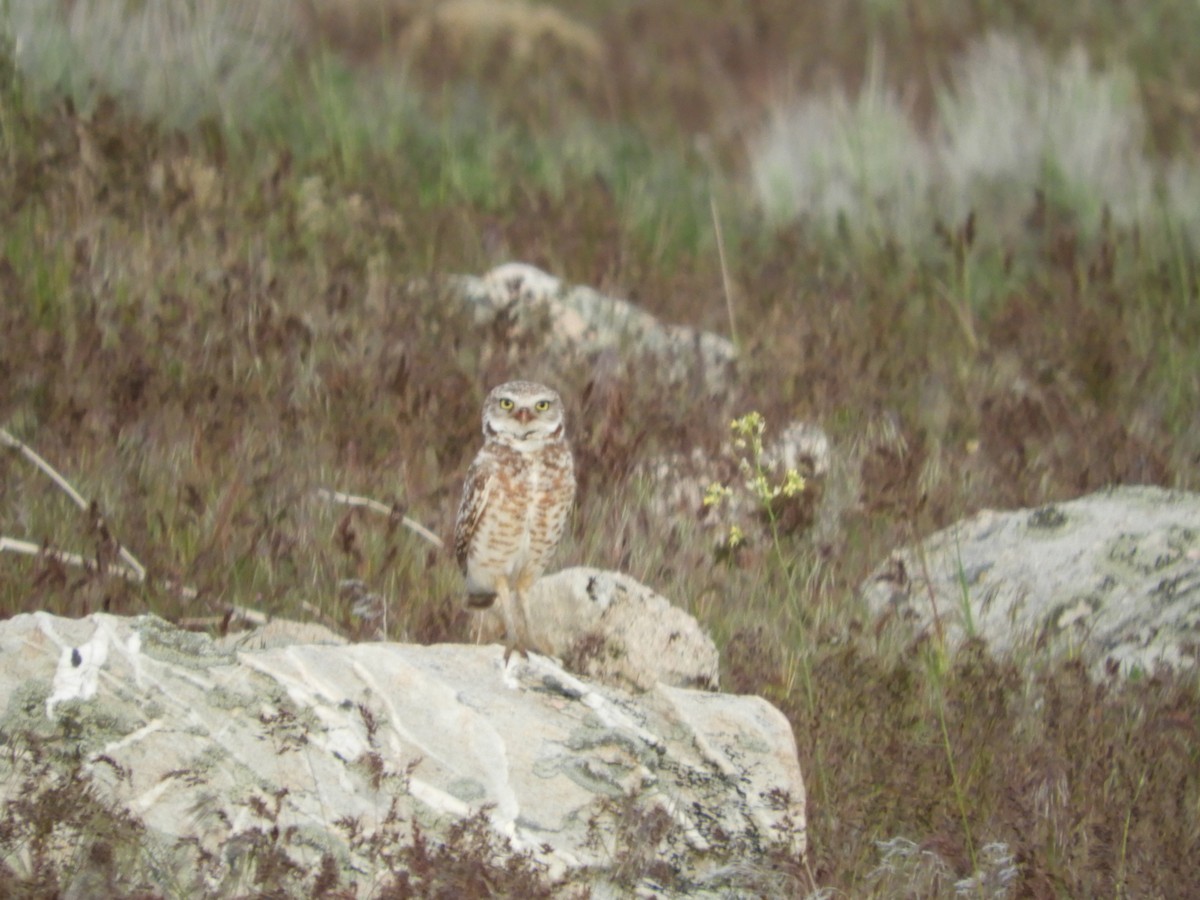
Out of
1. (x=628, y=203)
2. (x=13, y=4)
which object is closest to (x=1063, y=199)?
(x=628, y=203)

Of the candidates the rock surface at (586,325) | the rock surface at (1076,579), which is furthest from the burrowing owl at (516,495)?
the rock surface at (586,325)

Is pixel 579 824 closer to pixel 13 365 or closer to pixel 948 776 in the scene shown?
pixel 948 776

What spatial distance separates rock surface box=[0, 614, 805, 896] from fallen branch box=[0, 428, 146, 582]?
97cm

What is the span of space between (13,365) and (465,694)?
2751 millimetres

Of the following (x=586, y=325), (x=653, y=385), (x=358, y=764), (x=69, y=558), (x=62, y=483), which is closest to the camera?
(x=358, y=764)

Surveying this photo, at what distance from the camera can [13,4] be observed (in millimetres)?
8203

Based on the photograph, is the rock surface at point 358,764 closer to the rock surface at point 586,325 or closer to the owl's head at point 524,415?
the owl's head at point 524,415

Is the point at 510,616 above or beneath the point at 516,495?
beneath

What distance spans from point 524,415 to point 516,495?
22cm

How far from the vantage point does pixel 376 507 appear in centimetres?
506

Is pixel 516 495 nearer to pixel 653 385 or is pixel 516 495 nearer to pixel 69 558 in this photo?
pixel 69 558

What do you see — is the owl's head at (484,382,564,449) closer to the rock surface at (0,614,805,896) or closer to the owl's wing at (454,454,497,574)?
the owl's wing at (454,454,497,574)

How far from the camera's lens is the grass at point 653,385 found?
407cm

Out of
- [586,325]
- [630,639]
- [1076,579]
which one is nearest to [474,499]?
[630,639]
